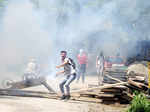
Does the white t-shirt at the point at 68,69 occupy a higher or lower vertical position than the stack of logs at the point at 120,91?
higher

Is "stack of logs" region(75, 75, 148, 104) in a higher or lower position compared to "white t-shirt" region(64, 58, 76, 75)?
lower

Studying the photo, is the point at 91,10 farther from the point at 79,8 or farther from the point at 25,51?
the point at 25,51

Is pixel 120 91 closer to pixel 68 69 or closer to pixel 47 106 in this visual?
pixel 68 69

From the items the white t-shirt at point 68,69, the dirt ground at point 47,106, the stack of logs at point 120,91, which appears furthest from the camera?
the white t-shirt at point 68,69

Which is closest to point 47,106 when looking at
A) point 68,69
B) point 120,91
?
point 68,69

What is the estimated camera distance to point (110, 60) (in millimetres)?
13133

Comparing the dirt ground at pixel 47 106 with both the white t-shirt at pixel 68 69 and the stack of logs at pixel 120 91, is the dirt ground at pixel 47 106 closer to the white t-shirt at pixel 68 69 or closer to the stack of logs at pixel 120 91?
the stack of logs at pixel 120 91

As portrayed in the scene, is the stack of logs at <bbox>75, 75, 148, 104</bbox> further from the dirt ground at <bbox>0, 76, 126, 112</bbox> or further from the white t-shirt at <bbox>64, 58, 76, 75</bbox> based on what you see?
the white t-shirt at <bbox>64, 58, 76, 75</bbox>

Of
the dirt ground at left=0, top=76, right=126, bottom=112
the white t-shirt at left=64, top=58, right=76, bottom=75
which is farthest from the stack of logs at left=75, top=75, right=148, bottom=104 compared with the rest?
the white t-shirt at left=64, top=58, right=76, bottom=75

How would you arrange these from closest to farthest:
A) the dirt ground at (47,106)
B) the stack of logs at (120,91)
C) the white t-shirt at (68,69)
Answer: the dirt ground at (47,106) → the stack of logs at (120,91) → the white t-shirt at (68,69)

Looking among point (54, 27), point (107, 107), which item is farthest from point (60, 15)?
point (107, 107)

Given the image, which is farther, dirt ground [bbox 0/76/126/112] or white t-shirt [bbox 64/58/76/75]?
white t-shirt [bbox 64/58/76/75]

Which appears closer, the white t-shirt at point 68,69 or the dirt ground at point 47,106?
the dirt ground at point 47,106

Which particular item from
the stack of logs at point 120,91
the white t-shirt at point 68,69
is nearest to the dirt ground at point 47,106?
the stack of logs at point 120,91
